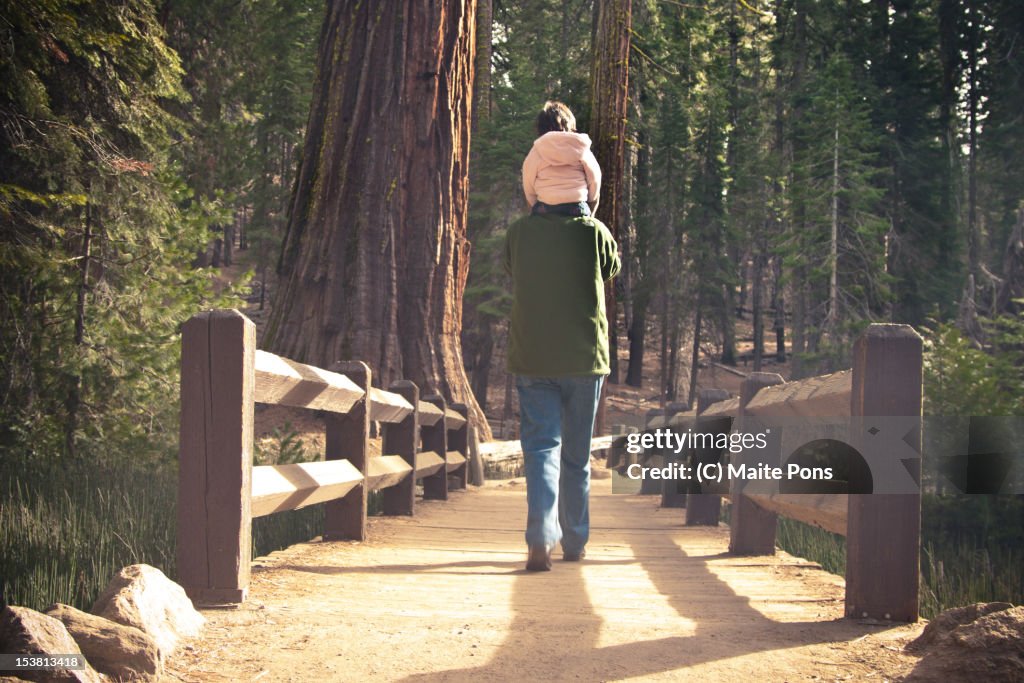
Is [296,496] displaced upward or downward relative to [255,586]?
upward

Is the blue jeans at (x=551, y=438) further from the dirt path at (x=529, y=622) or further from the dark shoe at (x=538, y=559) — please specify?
the dirt path at (x=529, y=622)

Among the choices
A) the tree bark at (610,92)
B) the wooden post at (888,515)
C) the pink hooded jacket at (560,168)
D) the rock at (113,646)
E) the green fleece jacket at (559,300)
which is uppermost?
the tree bark at (610,92)

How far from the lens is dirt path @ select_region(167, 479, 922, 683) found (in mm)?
3428

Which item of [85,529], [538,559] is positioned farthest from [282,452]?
[538,559]

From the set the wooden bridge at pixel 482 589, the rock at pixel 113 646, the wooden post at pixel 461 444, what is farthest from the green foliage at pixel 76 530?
the wooden post at pixel 461 444

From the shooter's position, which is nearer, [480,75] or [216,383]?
[216,383]

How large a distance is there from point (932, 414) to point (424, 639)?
1204 centimetres

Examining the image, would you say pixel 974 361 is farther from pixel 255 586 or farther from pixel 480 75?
pixel 255 586

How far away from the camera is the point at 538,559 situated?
17.6 ft

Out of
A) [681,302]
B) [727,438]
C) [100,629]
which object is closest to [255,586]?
[100,629]

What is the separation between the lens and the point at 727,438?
734 centimetres

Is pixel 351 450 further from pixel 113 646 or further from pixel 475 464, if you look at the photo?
pixel 475 464

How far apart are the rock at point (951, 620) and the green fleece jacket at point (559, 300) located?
2.12 metres

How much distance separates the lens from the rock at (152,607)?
3338 millimetres
